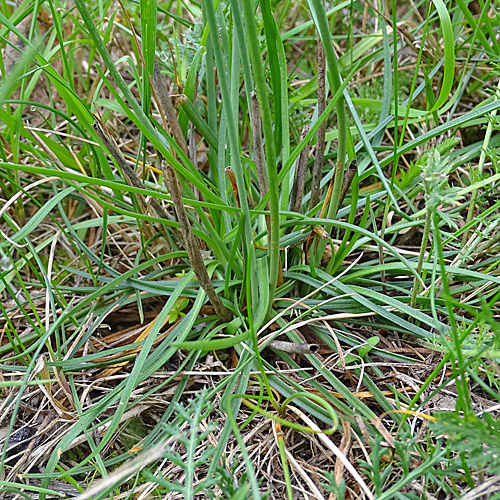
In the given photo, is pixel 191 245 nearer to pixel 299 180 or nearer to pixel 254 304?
pixel 254 304

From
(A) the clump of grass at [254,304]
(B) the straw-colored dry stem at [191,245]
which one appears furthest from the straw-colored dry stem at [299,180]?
(B) the straw-colored dry stem at [191,245]

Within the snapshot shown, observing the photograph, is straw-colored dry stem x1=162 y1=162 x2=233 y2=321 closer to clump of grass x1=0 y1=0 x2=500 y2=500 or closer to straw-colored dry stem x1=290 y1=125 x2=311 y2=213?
clump of grass x1=0 y1=0 x2=500 y2=500

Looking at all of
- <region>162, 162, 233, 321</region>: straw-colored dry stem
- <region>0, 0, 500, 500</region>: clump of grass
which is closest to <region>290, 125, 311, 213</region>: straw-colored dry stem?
<region>0, 0, 500, 500</region>: clump of grass

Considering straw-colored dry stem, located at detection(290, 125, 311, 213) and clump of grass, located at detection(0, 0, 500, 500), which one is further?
straw-colored dry stem, located at detection(290, 125, 311, 213)

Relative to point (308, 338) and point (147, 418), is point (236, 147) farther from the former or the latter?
point (147, 418)

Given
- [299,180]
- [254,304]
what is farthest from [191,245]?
[299,180]

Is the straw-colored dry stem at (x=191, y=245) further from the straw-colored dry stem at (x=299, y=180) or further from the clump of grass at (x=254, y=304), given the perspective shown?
the straw-colored dry stem at (x=299, y=180)

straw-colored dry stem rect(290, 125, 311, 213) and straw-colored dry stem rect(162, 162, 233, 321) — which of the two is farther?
straw-colored dry stem rect(290, 125, 311, 213)

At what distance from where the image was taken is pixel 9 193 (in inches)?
56.7

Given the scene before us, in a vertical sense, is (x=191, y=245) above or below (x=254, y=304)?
above

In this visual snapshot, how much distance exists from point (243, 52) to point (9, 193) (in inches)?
37.1

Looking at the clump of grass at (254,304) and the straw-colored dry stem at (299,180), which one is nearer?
the clump of grass at (254,304)

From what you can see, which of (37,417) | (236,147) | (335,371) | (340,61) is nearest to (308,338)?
(335,371)

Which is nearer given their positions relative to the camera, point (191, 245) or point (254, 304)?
point (191, 245)
